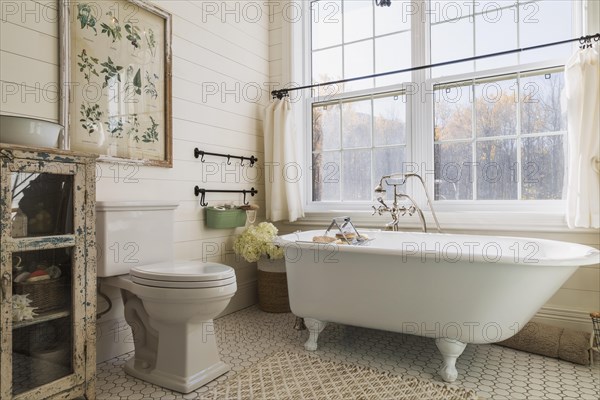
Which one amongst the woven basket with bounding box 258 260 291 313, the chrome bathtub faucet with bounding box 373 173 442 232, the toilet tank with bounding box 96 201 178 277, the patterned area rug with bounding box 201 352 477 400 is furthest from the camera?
the woven basket with bounding box 258 260 291 313

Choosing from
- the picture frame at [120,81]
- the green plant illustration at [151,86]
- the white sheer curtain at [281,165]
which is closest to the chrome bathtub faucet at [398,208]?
the white sheer curtain at [281,165]

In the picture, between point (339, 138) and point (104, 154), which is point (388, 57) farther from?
point (104, 154)

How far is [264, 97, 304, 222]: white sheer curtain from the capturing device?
3.23 m

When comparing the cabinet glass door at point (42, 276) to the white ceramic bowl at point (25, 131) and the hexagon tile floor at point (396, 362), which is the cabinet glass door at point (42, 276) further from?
the hexagon tile floor at point (396, 362)

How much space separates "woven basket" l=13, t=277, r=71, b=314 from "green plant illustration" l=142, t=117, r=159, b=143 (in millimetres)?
1027

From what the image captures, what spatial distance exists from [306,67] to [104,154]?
200 cm

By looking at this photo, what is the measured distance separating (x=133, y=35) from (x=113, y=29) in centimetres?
13

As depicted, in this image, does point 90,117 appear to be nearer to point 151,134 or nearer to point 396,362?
point 151,134

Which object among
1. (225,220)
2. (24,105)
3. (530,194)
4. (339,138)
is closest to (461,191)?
(530,194)

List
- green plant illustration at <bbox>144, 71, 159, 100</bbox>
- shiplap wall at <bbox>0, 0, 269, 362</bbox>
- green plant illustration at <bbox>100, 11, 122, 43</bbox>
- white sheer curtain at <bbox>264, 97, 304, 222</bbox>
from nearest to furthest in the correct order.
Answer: shiplap wall at <bbox>0, 0, 269, 362</bbox>
green plant illustration at <bbox>100, 11, 122, 43</bbox>
green plant illustration at <bbox>144, 71, 159, 100</bbox>
white sheer curtain at <bbox>264, 97, 304, 222</bbox>

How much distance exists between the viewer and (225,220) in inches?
112

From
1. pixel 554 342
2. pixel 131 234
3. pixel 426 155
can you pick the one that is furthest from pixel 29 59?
pixel 554 342

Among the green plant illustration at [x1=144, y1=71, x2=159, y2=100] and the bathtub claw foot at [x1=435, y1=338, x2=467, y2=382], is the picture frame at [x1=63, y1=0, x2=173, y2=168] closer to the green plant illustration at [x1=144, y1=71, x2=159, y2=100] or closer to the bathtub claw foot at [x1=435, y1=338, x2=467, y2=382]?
the green plant illustration at [x1=144, y1=71, x2=159, y2=100]

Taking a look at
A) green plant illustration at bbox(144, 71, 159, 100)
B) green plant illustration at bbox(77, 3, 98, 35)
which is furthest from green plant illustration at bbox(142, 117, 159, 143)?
green plant illustration at bbox(77, 3, 98, 35)
